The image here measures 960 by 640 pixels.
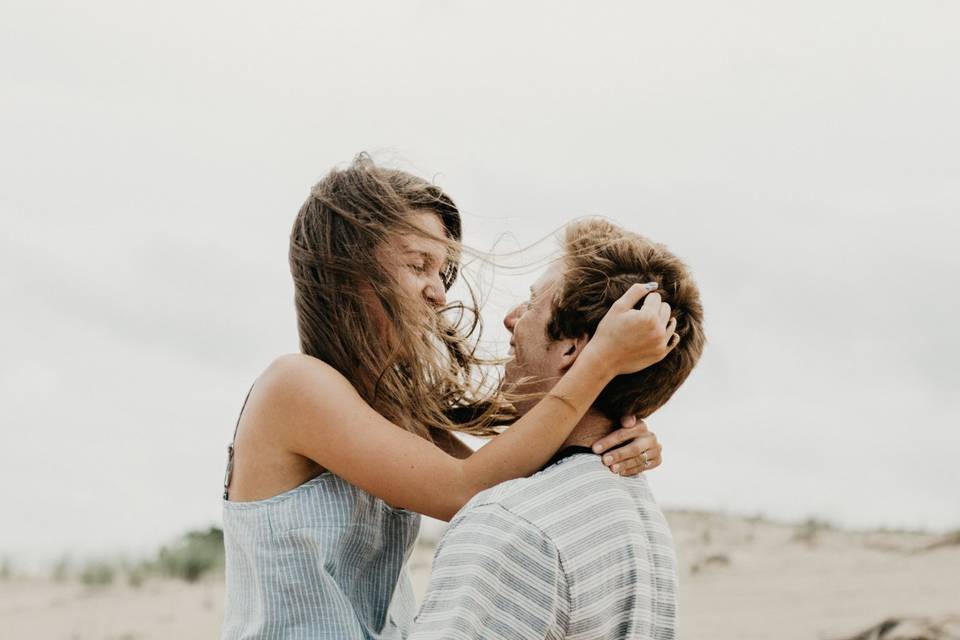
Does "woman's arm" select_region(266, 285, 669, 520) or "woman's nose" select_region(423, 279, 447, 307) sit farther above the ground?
"woman's nose" select_region(423, 279, 447, 307)

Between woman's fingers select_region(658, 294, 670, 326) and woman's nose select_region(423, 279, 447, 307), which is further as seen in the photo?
woman's nose select_region(423, 279, 447, 307)

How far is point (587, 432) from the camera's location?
3.29 meters

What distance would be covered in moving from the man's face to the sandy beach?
10934 mm

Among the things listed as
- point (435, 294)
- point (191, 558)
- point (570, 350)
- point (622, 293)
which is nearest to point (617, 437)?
point (570, 350)

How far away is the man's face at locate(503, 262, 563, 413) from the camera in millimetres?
3359

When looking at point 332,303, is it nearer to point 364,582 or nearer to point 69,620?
point 364,582

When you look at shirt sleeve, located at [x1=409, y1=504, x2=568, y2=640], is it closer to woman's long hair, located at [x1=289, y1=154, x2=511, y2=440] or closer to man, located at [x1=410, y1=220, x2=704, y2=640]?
man, located at [x1=410, y1=220, x2=704, y2=640]

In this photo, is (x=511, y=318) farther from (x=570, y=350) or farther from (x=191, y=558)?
(x=191, y=558)

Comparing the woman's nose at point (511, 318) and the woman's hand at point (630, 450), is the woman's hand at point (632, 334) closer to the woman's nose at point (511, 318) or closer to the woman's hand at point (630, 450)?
the woman's hand at point (630, 450)

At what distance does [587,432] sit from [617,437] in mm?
114

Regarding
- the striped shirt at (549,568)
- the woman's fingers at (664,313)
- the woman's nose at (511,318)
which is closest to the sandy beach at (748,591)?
the woman's nose at (511,318)

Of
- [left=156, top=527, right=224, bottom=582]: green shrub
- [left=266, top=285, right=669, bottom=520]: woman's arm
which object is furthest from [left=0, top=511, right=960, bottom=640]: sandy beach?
[left=266, top=285, right=669, bottom=520]: woman's arm

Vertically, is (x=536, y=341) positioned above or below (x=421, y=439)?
above

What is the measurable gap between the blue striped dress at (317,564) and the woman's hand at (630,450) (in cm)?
70
